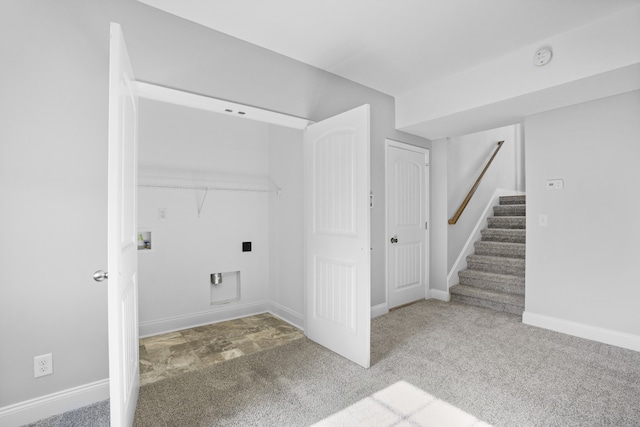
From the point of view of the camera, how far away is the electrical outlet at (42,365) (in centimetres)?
180

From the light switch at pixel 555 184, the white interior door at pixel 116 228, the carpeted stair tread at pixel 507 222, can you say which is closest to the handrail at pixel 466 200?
the carpeted stair tread at pixel 507 222

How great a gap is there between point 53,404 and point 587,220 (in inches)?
172

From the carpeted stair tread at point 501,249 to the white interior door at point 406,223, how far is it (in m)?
1.01

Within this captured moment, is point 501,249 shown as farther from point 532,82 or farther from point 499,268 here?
point 532,82

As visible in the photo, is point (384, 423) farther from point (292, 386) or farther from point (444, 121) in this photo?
point (444, 121)

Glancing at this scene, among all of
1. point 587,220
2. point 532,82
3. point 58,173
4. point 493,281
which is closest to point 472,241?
point 493,281

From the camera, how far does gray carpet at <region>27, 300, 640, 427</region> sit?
6.12 ft

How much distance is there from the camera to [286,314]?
3.55 m

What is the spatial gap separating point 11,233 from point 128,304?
30.3 inches

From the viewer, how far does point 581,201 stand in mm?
3008

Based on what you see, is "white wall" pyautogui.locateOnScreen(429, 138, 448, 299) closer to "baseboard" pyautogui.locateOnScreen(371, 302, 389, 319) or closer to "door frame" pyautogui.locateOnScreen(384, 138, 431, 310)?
"door frame" pyautogui.locateOnScreen(384, 138, 431, 310)

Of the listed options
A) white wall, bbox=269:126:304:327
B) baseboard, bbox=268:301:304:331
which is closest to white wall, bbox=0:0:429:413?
white wall, bbox=269:126:304:327

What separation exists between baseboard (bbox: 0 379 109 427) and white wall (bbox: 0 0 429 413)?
0.11 feet

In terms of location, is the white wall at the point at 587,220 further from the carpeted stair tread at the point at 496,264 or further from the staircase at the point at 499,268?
the carpeted stair tread at the point at 496,264
